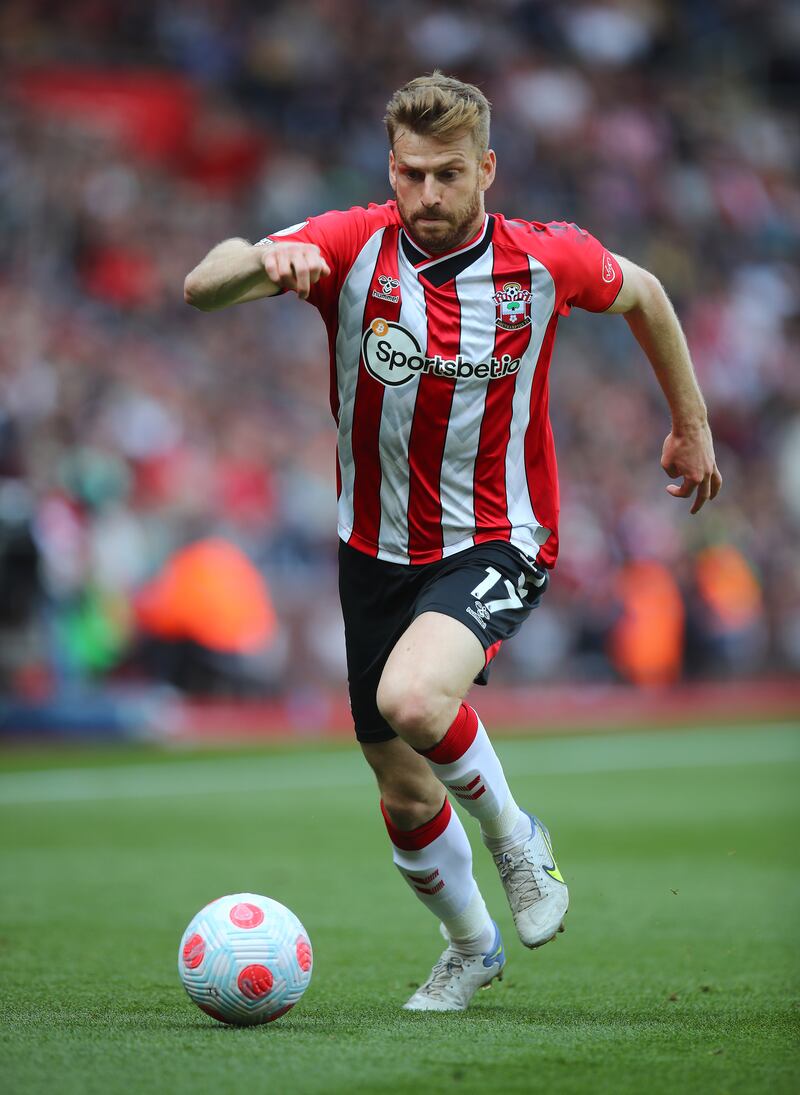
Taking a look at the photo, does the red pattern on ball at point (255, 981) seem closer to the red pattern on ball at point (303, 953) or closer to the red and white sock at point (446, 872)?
the red pattern on ball at point (303, 953)

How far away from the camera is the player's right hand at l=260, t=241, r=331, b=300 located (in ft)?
13.5

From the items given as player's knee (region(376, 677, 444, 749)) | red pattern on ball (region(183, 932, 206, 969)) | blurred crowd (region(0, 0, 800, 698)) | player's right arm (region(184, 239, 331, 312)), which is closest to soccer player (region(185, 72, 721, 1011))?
player's knee (region(376, 677, 444, 749))

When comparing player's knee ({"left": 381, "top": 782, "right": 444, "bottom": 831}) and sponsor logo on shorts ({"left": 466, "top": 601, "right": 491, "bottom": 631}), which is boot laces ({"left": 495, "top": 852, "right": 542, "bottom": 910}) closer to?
player's knee ({"left": 381, "top": 782, "right": 444, "bottom": 831})

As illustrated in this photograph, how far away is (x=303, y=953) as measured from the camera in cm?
446

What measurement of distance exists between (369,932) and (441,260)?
274 cm

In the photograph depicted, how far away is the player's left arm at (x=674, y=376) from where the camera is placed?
492 cm

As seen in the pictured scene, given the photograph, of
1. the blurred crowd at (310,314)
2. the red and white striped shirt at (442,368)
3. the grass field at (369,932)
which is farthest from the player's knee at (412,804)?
the blurred crowd at (310,314)

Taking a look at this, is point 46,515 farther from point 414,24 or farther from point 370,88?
point 414,24

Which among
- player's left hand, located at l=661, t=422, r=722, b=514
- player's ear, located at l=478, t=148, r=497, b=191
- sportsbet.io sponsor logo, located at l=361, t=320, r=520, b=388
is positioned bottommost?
player's left hand, located at l=661, t=422, r=722, b=514

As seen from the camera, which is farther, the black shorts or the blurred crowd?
the blurred crowd

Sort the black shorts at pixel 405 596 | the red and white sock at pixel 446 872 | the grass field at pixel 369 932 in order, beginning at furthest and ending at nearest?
the red and white sock at pixel 446 872 → the black shorts at pixel 405 596 → the grass field at pixel 369 932

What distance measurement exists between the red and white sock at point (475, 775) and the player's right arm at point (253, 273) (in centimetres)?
124

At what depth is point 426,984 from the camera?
486 centimetres

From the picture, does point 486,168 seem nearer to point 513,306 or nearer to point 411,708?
point 513,306
